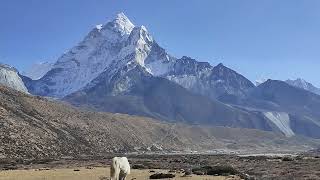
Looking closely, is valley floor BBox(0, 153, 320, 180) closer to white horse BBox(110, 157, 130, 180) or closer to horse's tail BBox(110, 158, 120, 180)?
white horse BBox(110, 157, 130, 180)

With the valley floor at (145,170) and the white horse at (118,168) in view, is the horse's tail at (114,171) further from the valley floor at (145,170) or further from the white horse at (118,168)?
the valley floor at (145,170)

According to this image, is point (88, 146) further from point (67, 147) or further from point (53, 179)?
point (53, 179)

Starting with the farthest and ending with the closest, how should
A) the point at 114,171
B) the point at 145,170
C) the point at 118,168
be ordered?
the point at 145,170, the point at 118,168, the point at 114,171

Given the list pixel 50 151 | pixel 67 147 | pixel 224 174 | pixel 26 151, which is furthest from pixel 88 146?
pixel 224 174

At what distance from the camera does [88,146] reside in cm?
19412

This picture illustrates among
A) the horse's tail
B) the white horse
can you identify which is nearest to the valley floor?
the white horse

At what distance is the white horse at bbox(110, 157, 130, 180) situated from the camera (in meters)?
46.8

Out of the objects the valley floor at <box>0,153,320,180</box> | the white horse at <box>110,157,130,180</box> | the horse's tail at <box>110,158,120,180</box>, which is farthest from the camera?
the valley floor at <box>0,153,320,180</box>

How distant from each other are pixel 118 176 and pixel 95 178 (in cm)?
1104

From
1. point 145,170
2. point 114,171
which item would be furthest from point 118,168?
point 145,170

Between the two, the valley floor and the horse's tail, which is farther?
the valley floor

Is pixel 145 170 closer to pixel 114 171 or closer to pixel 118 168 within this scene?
pixel 118 168

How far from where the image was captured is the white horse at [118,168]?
153 ft

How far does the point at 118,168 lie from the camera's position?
4769 cm
